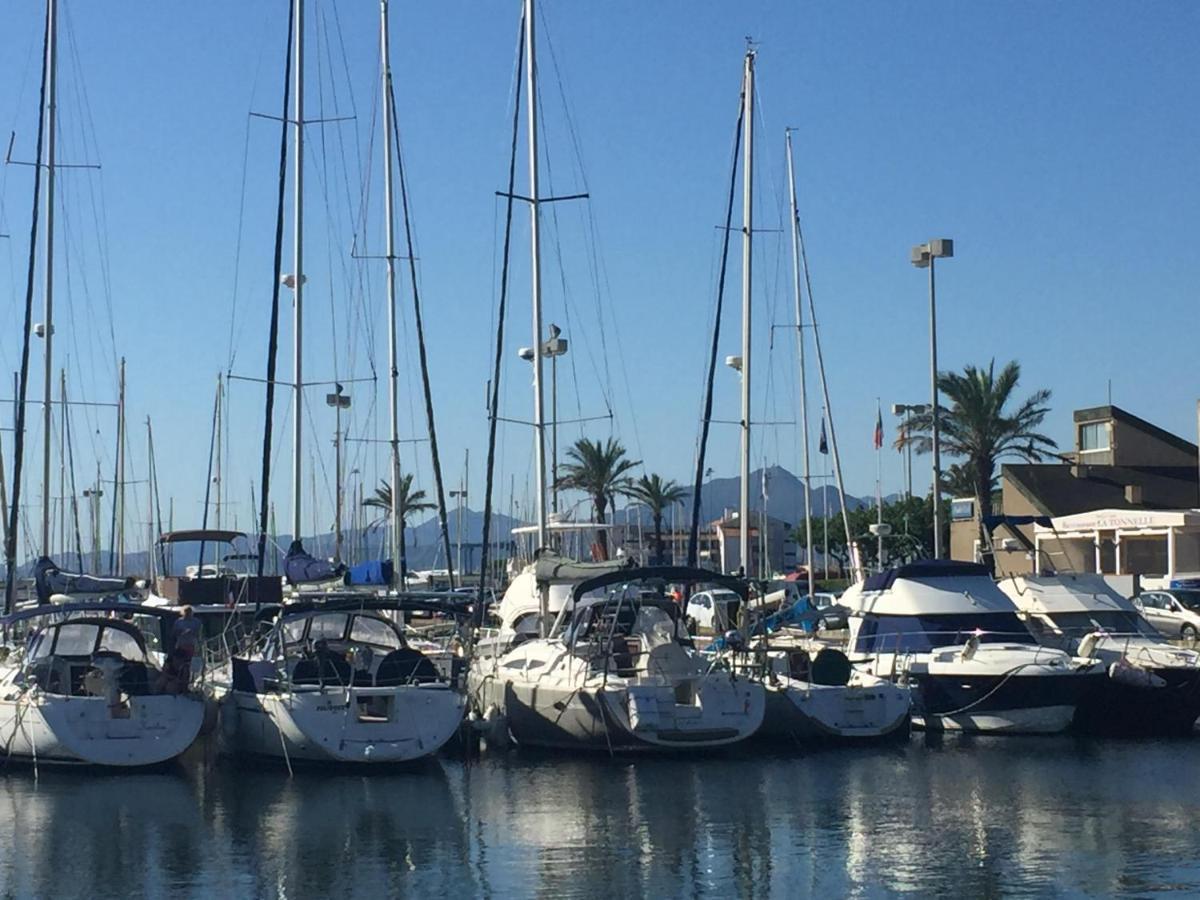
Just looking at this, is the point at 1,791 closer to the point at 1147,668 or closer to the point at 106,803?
the point at 106,803

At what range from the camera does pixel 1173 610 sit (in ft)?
148

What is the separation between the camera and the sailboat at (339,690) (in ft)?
80.9

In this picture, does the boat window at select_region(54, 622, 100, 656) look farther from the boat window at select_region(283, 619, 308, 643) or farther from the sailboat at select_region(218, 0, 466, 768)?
the boat window at select_region(283, 619, 308, 643)

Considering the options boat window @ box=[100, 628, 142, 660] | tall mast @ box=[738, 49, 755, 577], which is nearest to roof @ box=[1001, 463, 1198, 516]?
tall mast @ box=[738, 49, 755, 577]

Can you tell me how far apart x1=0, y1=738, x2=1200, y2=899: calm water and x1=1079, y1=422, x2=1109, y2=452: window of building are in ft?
152

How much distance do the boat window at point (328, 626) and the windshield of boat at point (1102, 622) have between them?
13.9m

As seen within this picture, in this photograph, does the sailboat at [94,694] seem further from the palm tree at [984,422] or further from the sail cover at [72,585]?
the palm tree at [984,422]

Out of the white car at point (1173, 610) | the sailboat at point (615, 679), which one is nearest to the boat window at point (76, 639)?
the sailboat at point (615, 679)

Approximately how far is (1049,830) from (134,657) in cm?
1542

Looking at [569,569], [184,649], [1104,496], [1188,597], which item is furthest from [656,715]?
[1104,496]

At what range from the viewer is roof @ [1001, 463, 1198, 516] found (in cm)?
6588

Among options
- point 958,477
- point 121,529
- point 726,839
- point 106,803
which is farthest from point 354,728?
point 958,477

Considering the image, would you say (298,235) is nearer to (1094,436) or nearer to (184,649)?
(184,649)

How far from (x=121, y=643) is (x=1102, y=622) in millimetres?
18460
